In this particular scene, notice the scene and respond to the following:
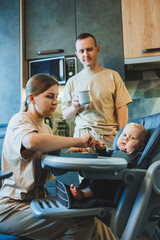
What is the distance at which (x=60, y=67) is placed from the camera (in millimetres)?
2635

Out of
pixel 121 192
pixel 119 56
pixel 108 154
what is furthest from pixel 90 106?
pixel 121 192

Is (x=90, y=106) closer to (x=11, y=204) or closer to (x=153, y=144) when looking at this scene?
(x=153, y=144)

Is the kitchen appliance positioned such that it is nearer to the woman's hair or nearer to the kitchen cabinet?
the kitchen cabinet

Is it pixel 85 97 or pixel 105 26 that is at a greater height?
pixel 105 26

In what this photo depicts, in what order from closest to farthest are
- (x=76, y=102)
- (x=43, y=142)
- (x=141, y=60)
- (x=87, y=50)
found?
(x=43, y=142), (x=76, y=102), (x=87, y=50), (x=141, y=60)

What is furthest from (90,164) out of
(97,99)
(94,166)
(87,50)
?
(87,50)

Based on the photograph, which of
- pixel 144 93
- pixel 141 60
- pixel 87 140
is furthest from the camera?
pixel 144 93

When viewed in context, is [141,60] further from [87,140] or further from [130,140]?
[87,140]

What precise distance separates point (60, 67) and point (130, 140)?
1.55 metres

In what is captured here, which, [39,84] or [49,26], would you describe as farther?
[49,26]

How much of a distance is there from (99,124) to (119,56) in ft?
3.26

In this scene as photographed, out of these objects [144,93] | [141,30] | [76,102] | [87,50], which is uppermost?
[141,30]

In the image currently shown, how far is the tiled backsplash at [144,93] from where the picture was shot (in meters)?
2.81

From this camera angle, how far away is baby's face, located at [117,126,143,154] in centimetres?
128
